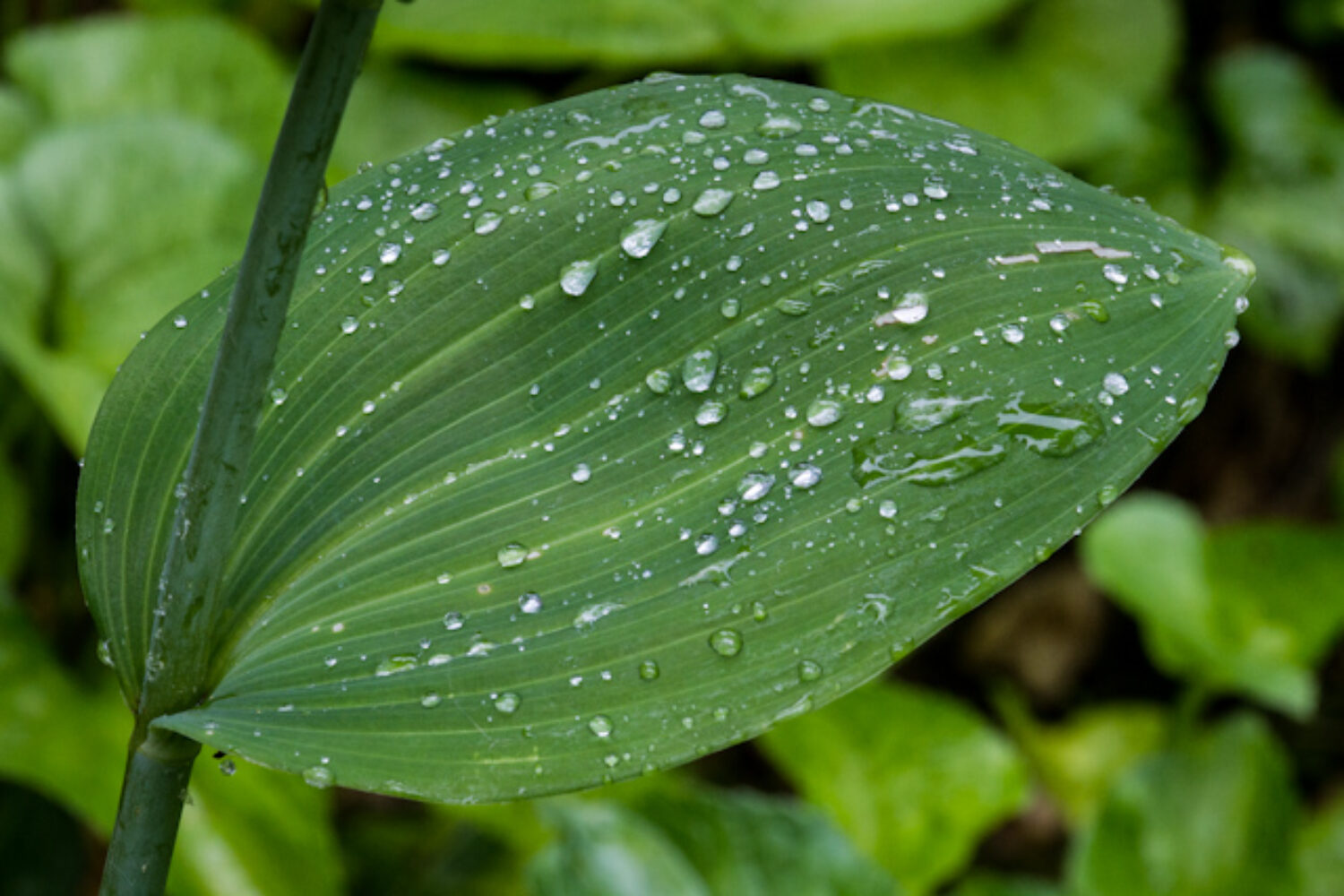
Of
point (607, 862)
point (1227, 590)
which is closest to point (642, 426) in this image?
point (607, 862)

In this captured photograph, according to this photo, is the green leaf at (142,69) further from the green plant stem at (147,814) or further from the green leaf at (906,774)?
the green plant stem at (147,814)

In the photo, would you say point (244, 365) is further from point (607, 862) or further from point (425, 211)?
point (607, 862)

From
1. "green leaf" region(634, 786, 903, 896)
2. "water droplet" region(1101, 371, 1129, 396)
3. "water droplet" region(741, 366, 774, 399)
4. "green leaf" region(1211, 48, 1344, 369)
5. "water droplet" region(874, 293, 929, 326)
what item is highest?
"water droplet" region(874, 293, 929, 326)

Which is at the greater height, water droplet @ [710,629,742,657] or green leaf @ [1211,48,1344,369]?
water droplet @ [710,629,742,657]

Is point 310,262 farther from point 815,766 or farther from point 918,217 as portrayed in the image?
point 815,766

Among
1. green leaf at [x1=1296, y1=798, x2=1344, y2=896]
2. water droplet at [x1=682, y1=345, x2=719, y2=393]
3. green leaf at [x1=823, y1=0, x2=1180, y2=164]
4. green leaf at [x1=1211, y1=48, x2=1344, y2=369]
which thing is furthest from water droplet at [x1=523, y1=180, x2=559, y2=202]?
green leaf at [x1=1211, y1=48, x2=1344, y2=369]

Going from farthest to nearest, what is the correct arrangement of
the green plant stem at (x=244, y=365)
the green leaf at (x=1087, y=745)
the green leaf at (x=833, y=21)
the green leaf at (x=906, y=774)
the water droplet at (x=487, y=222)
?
the green leaf at (x=1087, y=745) → the green leaf at (x=833, y=21) → the green leaf at (x=906, y=774) → the water droplet at (x=487, y=222) → the green plant stem at (x=244, y=365)

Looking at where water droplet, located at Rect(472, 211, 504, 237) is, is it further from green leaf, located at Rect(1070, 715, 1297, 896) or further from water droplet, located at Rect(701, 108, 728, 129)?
green leaf, located at Rect(1070, 715, 1297, 896)

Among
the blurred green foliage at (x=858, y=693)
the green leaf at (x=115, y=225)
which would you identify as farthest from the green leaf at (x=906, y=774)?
the green leaf at (x=115, y=225)
